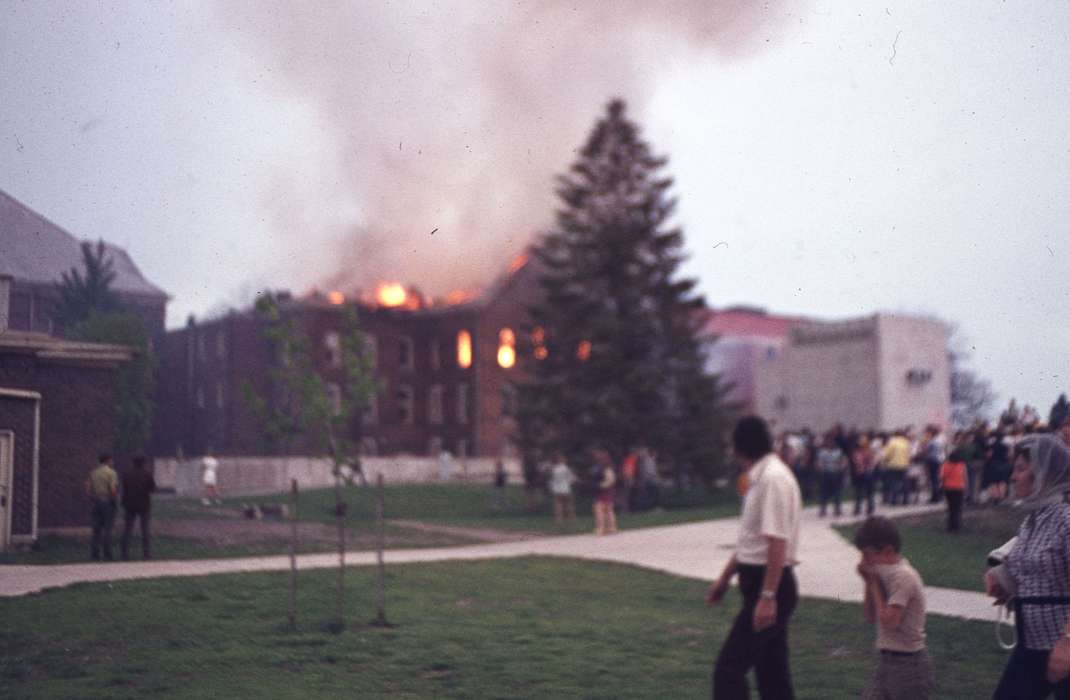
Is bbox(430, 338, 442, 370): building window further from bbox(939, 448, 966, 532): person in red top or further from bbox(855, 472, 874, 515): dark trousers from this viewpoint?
bbox(939, 448, 966, 532): person in red top

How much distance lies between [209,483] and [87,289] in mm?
6931

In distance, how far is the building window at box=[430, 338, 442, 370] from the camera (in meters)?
69.2

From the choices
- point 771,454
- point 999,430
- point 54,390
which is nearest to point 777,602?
point 771,454

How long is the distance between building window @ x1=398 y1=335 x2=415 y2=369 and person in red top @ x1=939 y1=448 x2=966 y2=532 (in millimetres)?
50296

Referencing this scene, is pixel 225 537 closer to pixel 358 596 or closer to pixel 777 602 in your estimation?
pixel 358 596

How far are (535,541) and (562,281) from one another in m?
18.2

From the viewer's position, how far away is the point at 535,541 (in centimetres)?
2508

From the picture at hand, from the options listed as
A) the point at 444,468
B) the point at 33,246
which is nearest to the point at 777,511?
the point at 33,246

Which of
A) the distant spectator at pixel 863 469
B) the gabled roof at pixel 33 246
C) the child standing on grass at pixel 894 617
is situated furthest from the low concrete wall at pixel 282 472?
the child standing on grass at pixel 894 617

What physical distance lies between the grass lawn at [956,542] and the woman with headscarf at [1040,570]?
1029 cm

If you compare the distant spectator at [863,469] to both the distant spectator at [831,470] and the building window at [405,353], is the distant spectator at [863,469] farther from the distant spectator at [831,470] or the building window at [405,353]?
the building window at [405,353]

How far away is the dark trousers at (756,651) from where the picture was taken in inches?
239

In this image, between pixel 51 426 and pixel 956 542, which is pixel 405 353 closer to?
pixel 51 426

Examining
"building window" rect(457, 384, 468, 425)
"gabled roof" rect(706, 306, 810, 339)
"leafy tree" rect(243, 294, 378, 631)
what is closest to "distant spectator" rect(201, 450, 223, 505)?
"leafy tree" rect(243, 294, 378, 631)
